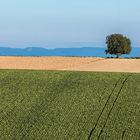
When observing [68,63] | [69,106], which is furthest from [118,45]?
[69,106]

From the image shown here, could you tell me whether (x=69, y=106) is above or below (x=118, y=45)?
below

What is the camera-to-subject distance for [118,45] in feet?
276

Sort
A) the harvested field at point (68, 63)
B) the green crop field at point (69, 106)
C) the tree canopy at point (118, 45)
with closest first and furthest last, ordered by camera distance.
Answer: the green crop field at point (69, 106) < the harvested field at point (68, 63) < the tree canopy at point (118, 45)

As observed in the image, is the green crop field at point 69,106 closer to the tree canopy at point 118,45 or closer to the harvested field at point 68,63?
the harvested field at point 68,63

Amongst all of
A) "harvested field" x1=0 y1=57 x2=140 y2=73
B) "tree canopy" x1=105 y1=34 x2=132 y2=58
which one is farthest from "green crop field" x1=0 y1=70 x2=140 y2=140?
"tree canopy" x1=105 y1=34 x2=132 y2=58

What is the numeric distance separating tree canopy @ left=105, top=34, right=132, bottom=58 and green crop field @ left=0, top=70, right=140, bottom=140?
176 ft

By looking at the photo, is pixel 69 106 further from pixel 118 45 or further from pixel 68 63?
pixel 118 45

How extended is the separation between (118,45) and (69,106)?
2442 inches

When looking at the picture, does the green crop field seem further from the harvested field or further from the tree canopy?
the tree canopy

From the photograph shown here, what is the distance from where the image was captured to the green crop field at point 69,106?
19438 mm

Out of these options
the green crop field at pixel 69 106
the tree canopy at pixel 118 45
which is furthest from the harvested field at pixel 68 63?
the tree canopy at pixel 118 45

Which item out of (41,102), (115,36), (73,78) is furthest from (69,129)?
(115,36)

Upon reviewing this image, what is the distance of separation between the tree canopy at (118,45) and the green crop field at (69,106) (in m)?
53.8

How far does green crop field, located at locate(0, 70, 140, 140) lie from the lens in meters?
19.4
